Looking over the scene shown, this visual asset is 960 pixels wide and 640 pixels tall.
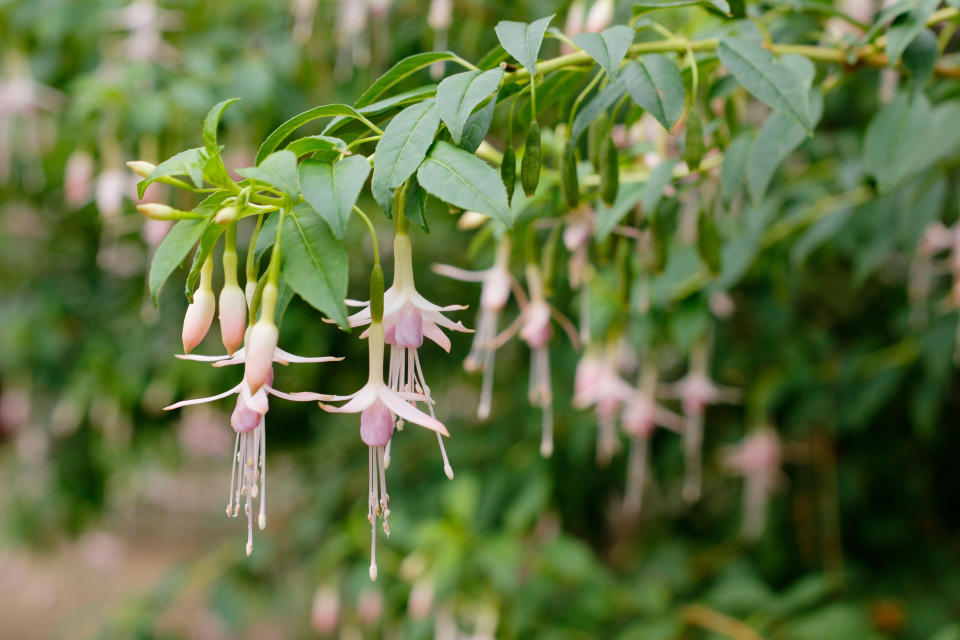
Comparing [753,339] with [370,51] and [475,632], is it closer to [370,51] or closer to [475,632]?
[475,632]

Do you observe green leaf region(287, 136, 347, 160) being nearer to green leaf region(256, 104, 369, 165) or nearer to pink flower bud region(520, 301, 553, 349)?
green leaf region(256, 104, 369, 165)

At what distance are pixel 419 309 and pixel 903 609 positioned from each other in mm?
1395

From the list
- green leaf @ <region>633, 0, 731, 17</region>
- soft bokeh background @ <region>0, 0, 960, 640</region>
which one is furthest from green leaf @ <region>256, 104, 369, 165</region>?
soft bokeh background @ <region>0, 0, 960, 640</region>

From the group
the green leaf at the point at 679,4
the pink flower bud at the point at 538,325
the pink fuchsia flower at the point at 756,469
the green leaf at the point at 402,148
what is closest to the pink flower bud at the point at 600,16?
the green leaf at the point at 679,4

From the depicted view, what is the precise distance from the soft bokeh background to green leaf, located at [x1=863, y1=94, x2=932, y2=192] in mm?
229

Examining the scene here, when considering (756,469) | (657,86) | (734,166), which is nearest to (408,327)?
(657,86)

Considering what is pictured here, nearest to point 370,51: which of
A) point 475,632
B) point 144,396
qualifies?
point 144,396

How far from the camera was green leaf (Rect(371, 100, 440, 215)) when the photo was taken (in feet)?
1.32

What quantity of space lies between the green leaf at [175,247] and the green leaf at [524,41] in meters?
0.19

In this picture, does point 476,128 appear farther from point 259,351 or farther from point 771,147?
point 771,147

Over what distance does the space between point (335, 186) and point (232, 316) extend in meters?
0.09

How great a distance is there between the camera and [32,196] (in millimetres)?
1826

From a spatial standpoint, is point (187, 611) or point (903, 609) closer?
point (903, 609)

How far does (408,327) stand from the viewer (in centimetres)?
45
